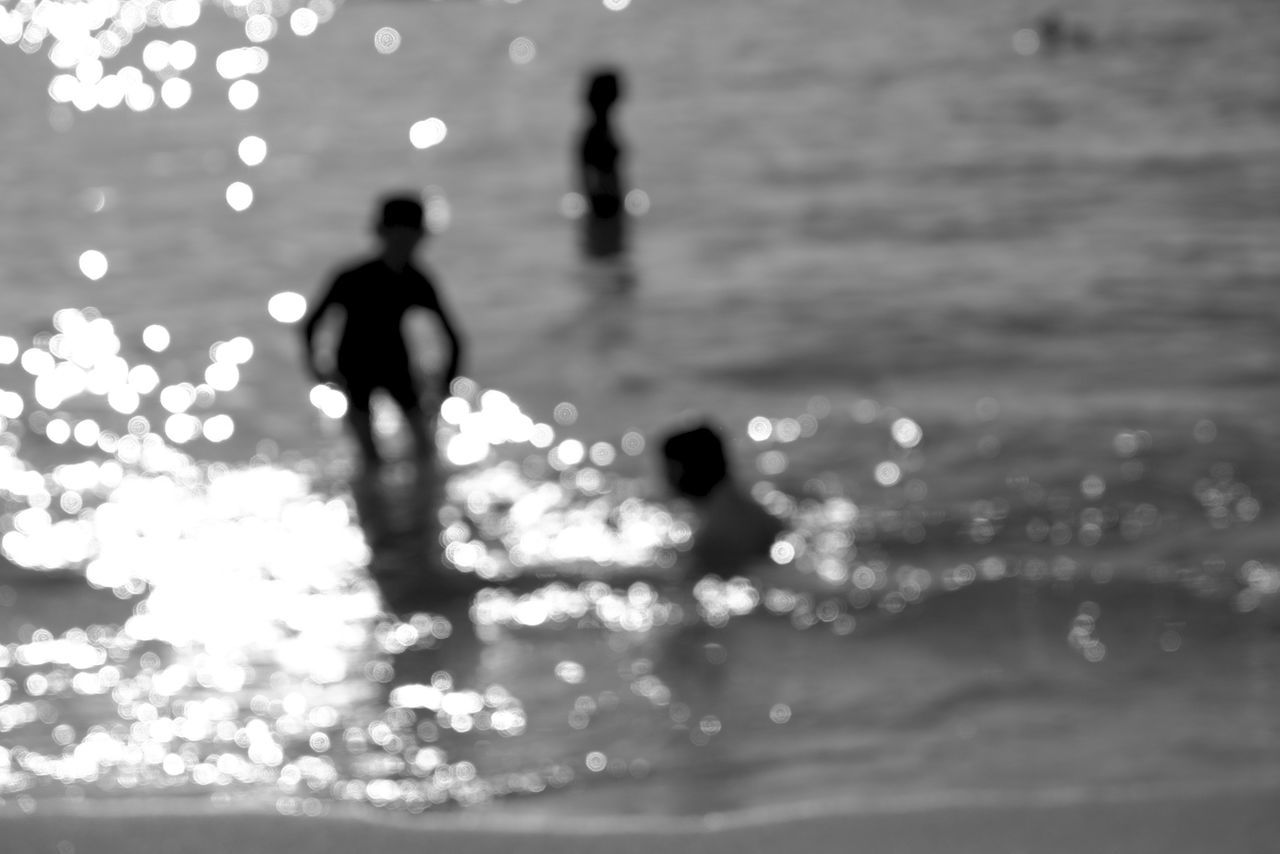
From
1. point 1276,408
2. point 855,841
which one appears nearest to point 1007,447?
point 1276,408

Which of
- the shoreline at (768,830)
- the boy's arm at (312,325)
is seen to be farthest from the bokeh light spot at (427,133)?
the shoreline at (768,830)

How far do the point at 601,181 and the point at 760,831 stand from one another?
331 inches

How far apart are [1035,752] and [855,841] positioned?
1.54 metres

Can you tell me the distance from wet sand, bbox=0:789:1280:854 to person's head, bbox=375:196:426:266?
345 centimetres

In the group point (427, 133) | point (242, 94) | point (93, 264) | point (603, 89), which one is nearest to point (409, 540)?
point (603, 89)

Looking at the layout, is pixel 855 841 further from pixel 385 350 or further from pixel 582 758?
pixel 385 350

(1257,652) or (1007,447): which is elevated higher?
(1007,447)

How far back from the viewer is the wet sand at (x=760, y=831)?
4070 millimetres

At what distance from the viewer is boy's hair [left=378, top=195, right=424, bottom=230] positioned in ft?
23.8

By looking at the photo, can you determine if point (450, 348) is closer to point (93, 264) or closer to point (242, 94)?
point (93, 264)

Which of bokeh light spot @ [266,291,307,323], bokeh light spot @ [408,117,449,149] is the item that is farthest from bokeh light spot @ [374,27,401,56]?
bokeh light spot @ [266,291,307,323]

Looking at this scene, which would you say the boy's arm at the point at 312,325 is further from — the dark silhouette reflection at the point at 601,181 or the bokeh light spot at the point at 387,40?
the bokeh light spot at the point at 387,40

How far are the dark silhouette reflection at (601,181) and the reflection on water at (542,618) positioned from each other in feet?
10.8

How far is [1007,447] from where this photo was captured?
8.30 meters
